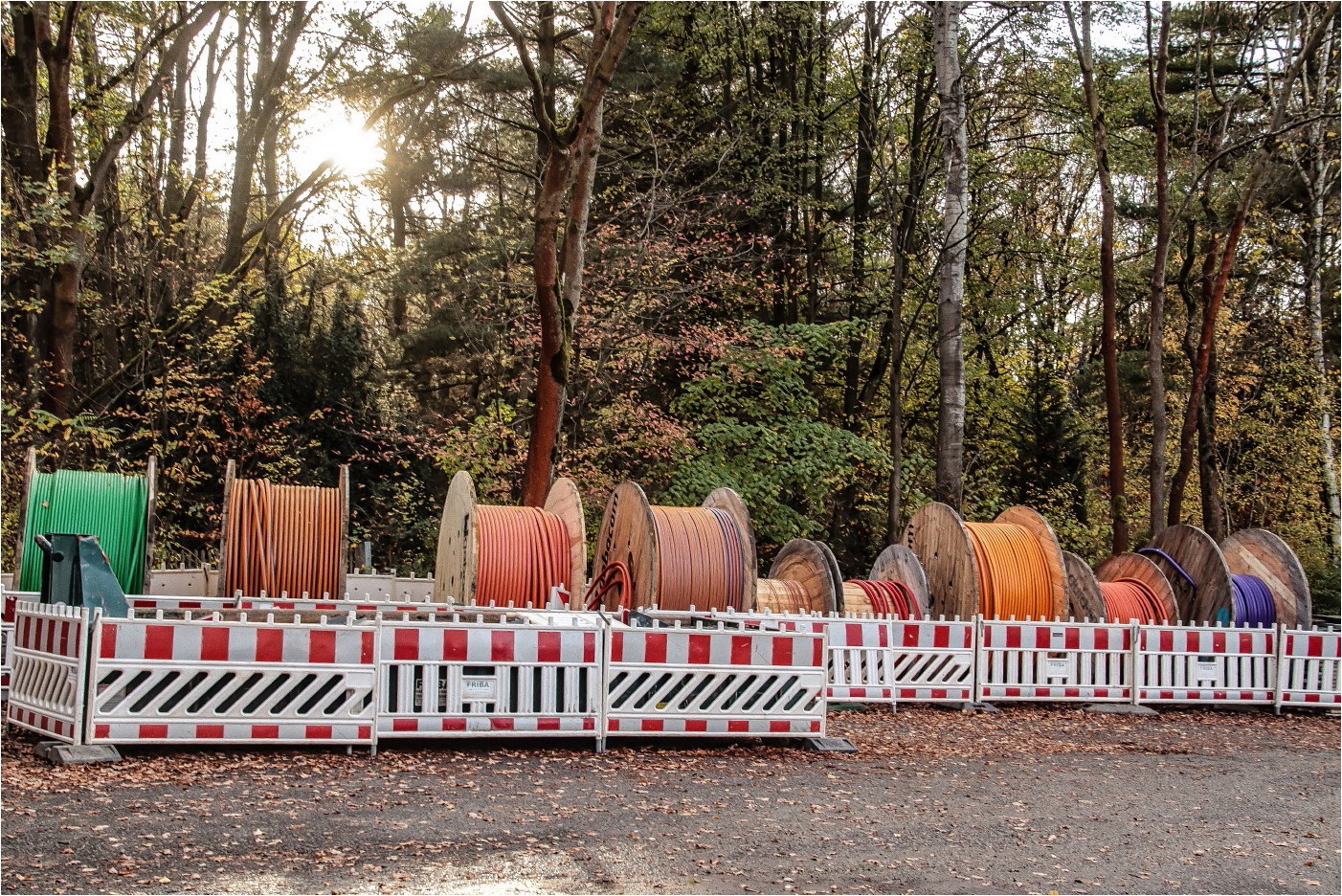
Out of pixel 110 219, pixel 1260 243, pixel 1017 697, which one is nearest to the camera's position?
pixel 1017 697

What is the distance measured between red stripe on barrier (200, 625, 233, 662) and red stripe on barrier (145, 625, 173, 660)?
209mm

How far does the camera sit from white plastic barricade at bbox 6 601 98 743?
8625 mm

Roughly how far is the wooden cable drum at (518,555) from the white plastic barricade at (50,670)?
4.28 m

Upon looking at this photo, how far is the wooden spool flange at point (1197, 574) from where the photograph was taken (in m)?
15.8

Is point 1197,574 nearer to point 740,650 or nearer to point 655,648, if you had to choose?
point 740,650

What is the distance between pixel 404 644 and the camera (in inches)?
372

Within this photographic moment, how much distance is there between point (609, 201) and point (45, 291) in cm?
1040

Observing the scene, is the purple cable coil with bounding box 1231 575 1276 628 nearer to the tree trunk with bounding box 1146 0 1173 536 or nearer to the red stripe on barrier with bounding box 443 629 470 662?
the tree trunk with bounding box 1146 0 1173 536

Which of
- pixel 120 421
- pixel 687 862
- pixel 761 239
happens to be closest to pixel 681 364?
pixel 761 239

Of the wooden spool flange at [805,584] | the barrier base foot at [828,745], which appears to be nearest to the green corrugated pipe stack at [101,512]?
the wooden spool flange at [805,584]

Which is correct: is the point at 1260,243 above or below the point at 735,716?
above

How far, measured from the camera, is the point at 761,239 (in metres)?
26.0

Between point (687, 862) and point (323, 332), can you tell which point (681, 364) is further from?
point (687, 862)

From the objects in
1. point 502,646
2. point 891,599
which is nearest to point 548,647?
point 502,646
